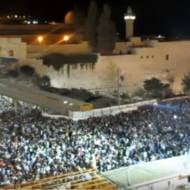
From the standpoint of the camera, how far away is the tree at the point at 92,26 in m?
25.5

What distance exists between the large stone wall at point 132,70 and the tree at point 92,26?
1.04m

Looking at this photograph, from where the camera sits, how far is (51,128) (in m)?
13.8

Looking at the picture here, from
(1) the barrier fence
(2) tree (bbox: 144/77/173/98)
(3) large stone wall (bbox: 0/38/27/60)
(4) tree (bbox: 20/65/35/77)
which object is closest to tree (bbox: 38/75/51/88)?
(4) tree (bbox: 20/65/35/77)

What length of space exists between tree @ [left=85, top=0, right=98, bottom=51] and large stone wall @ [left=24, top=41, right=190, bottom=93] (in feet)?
3.42

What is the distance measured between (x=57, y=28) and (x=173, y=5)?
8.09 metres

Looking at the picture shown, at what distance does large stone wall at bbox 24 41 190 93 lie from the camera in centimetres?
2386

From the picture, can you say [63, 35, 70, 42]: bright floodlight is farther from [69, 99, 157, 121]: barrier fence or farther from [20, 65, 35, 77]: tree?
[69, 99, 157, 121]: barrier fence

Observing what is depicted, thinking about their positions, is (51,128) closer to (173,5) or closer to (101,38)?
(101,38)

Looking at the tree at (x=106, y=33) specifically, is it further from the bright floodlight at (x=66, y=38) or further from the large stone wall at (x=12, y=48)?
the large stone wall at (x=12, y=48)

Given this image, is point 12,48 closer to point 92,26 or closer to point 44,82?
point 44,82

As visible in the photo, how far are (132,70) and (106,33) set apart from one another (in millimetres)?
1832

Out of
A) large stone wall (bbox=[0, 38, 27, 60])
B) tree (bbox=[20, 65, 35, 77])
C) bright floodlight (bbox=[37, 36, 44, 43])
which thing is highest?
bright floodlight (bbox=[37, 36, 44, 43])

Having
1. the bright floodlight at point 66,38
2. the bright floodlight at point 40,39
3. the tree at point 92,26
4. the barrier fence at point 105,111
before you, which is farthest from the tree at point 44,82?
the barrier fence at point 105,111

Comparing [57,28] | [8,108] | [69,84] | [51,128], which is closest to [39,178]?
[51,128]
